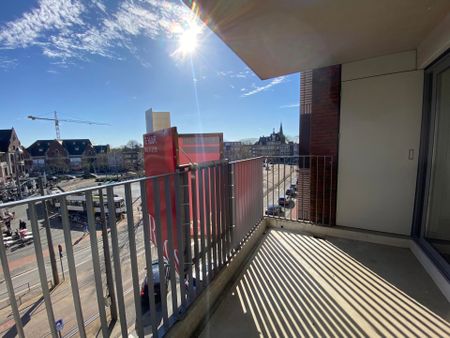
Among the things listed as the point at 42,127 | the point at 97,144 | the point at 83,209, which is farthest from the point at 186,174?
the point at 42,127

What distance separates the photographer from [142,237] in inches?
63.8

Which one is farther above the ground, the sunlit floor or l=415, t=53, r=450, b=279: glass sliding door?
l=415, t=53, r=450, b=279: glass sliding door

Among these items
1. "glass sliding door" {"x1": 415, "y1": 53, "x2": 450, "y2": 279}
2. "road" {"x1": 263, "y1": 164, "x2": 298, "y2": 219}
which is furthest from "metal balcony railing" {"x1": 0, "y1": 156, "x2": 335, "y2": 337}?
"glass sliding door" {"x1": 415, "y1": 53, "x2": 450, "y2": 279}

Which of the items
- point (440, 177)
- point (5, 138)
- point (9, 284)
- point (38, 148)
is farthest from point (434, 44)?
point (38, 148)

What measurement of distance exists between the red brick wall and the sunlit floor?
82 cm

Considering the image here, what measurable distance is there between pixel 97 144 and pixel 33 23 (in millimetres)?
40886

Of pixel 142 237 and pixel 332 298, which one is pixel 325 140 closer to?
pixel 332 298

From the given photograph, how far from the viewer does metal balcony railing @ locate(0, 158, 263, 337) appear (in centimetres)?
86

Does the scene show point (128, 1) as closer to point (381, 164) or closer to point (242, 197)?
point (242, 197)

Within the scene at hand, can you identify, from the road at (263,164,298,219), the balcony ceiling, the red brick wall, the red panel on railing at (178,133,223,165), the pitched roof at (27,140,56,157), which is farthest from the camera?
the pitched roof at (27,140,56,157)

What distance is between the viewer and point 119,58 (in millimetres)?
7535

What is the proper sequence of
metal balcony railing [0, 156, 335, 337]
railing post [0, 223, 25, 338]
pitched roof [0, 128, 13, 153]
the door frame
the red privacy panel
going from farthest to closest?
pitched roof [0, 128, 13, 153] → the door frame → the red privacy panel → metal balcony railing [0, 156, 335, 337] → railing post [0, 223, 25, 338]

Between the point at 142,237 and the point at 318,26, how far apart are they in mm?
2564

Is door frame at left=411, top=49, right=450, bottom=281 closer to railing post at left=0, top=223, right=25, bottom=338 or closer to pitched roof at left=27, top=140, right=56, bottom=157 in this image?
railing post at left=0, top=223, right=25, bottom=338
